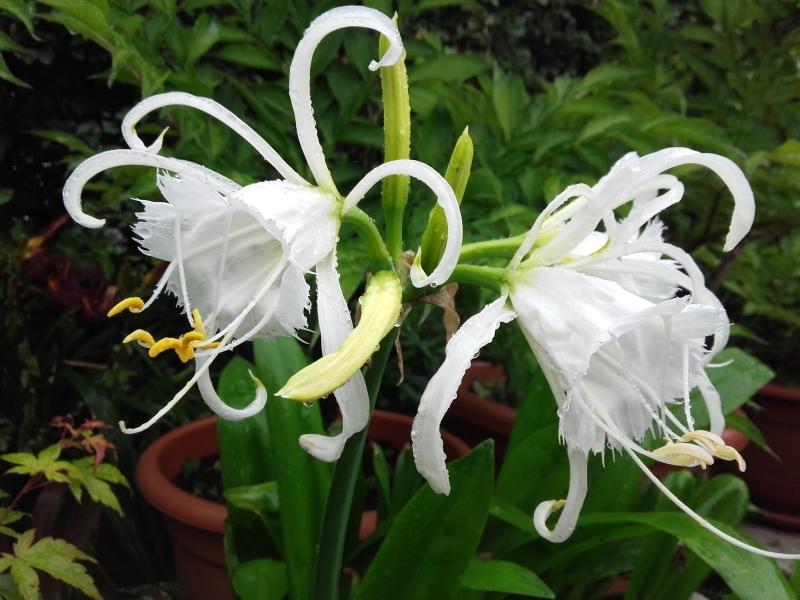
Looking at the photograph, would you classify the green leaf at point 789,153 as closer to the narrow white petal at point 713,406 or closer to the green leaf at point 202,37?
the narrow white petal at point 713,406

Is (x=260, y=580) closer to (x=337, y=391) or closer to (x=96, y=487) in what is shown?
(x=96, y=487)

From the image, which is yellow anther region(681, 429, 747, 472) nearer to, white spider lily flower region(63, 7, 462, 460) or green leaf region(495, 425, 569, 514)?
white spider lily flower region(63, 7, 462, 460)

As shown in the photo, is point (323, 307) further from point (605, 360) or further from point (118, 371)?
point (118, 371)

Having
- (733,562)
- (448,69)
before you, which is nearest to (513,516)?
(733,562)

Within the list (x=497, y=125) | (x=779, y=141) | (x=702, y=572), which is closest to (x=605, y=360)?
(x=702, y=572)

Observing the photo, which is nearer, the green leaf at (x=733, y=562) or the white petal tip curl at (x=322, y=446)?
the white petal tip curl at (x=322, y=446)

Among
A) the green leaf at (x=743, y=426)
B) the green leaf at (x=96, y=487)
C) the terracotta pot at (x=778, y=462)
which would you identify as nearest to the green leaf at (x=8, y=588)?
the green leaf at (x=96, y=487)
